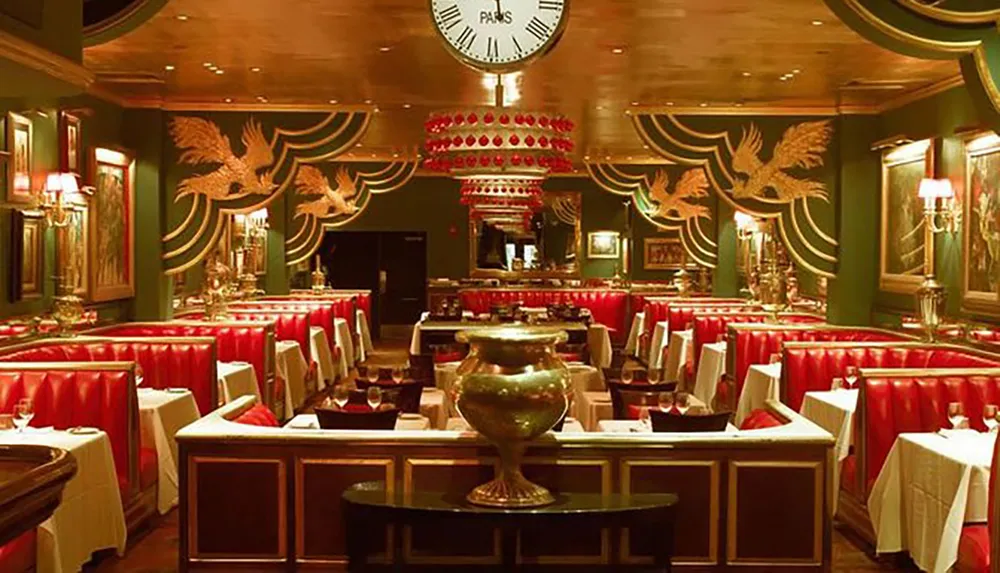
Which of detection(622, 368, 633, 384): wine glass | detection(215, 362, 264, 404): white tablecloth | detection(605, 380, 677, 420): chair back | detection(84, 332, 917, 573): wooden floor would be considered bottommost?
detection(84, 332, 917, 573): wooden floor

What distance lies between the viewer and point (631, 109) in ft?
37.8

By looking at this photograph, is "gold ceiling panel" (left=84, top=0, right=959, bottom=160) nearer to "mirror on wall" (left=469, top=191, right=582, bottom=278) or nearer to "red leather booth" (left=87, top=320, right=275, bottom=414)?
"red leather booth" (left=87, top=320, right=275, bottom=414)

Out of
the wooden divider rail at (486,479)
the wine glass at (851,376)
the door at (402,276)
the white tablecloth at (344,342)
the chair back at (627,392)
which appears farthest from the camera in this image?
the door at (402,276)

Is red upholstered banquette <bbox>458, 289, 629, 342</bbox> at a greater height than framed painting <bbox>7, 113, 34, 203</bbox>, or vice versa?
framed painting <bbox>7, 113, 34, 203</bbox>

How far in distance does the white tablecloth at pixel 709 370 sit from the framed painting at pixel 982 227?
245 centimetres

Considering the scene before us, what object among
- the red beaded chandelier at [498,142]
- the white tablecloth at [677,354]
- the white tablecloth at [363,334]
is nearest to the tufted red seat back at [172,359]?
the red beaded chandelier at [498,142]

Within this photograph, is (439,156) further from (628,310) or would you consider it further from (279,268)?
(628,310)

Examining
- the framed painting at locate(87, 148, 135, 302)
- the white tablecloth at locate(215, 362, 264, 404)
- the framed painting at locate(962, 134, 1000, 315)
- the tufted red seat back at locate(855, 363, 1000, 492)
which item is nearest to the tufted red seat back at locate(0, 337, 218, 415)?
the white tablecloth at locate(215, 362, 264, 404)

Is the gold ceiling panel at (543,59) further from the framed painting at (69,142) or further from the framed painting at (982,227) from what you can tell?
the framed painting at (982,227)

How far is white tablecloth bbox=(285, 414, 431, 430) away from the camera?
19.1 feet

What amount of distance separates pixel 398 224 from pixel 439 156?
1774 centimetres

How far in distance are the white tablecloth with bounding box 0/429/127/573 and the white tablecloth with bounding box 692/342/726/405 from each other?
6.37 metres

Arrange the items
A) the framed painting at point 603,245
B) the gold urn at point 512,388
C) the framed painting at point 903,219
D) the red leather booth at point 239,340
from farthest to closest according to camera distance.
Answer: the framed painting at point 603,245, the framed painting at point 903,219, the red leather booth at point 239,340, the gold urn at point 512,388

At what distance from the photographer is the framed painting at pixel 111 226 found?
10484 mm
